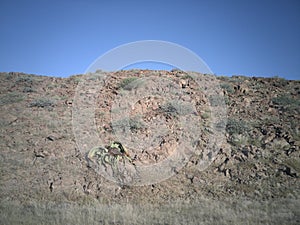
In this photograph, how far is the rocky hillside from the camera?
7734mm

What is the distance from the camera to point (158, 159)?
11305 millimetres

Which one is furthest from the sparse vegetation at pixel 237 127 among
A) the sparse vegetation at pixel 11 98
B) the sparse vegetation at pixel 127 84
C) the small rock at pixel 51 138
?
the sparse vegetation at pixel 11 98

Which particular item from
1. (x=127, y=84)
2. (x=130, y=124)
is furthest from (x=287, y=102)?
(x=127, y=84)

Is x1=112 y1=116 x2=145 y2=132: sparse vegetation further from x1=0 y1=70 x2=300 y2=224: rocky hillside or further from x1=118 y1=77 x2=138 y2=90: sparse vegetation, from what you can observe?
x1=118 y1=77 x2=138 y2=90: sparse vegetation

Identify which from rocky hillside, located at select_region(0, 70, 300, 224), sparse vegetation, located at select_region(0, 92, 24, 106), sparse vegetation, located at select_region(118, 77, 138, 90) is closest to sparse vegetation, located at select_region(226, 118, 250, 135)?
rocky hillside, located at select_region(0, 70, 300, 224)

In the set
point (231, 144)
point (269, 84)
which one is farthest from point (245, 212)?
point (269, 84)

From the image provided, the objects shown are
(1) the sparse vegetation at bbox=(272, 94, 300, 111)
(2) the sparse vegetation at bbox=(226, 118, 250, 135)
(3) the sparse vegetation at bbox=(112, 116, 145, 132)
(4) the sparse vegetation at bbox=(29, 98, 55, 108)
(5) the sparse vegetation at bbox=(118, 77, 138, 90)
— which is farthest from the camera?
(5) the sparse vegetation at bbox=(118, 77, 138, 90)

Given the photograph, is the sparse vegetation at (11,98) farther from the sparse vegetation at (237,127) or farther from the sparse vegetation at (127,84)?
the sparse vegetation at (237,127)

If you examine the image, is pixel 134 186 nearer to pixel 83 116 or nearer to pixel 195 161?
pixel 195 161

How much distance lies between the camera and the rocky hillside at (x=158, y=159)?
7.73m

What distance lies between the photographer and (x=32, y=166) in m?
11.2

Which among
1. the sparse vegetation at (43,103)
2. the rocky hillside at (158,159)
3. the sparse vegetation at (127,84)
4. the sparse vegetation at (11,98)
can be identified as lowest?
the rocky hillside at (158,159)

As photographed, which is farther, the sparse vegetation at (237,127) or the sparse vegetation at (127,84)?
the sparse vegetation at (127,84)

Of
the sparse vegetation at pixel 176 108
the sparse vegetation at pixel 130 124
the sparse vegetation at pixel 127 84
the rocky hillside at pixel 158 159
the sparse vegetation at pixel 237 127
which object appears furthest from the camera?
the sparse vegetation at pixel 127 84
